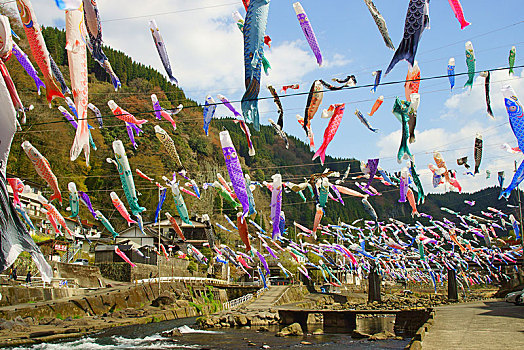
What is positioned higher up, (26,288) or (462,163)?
(462,163)

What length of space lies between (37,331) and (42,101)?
25.3 m

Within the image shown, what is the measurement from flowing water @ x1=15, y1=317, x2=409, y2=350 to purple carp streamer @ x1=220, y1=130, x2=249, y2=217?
770cm

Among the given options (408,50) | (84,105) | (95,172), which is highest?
(95,172)

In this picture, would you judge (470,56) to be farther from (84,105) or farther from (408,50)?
(84,105)

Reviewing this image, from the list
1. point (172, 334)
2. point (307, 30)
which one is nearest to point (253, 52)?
point (307, 30)

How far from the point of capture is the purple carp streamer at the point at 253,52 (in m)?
7.73

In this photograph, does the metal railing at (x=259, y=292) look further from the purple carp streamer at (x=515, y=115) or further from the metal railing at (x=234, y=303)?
the purple carp streamer at (x=515, y=115)

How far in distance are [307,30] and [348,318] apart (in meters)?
17.5

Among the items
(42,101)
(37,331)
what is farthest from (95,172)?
(37,331)

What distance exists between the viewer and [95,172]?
41000 millimetres

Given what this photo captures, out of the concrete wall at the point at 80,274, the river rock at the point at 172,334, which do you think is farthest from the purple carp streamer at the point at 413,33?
the concrete wall at the point at 80,274

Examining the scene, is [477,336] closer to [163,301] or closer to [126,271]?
[163,301]

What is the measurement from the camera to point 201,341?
16.8 m

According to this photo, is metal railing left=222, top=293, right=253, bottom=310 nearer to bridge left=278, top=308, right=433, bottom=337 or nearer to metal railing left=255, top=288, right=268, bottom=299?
metal railing left=255, top=288, right=268, bottom=299
